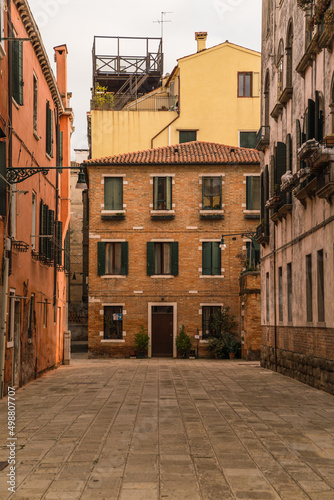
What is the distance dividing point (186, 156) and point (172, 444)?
29382 millimetres

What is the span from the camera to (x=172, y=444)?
31.7 feet

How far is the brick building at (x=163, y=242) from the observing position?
121 ft

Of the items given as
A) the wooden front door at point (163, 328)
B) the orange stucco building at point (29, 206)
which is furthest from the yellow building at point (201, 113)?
the orange stucco building at point (29, 206)

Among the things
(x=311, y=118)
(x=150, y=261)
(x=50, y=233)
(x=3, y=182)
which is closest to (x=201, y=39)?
(x=150, y=261)

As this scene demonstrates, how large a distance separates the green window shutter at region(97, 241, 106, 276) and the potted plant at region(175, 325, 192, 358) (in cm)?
485

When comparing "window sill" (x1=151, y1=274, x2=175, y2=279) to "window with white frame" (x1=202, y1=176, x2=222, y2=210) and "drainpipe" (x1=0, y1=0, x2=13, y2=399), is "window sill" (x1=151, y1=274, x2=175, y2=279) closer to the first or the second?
"window with white frame" (x1=202, y1=176, x2=222, y2=210)

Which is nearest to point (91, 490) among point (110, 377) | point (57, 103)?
point (110, 377)

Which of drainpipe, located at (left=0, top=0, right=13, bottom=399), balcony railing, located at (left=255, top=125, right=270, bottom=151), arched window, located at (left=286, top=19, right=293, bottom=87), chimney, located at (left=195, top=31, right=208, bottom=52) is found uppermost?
chimney, located at (left=195, top=31, right=208, bottom=52)

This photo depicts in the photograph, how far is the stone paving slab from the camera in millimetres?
7195

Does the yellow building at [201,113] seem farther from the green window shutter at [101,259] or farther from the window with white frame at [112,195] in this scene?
the green window shutter at [101,259]

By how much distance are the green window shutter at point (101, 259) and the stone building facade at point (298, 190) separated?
11.1m

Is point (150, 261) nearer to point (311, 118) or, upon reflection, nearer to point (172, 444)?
point (311, 118)

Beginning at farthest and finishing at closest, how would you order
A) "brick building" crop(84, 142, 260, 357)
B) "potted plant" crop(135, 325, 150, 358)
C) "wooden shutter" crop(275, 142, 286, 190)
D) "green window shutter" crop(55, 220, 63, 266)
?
1. "brick building" crop(84, 142, 260, 357)
2. "potted plant" crop(135, 325, 150, 358)
3. "green window shutter" crop(55, 220, 63, 266)
4. "wooden shutter" crop(275, 142, 286, 190)

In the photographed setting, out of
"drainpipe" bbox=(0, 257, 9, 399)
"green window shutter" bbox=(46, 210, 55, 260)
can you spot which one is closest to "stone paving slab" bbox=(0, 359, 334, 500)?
"drainpipe" bbox=(0, 257, 9, 399)
